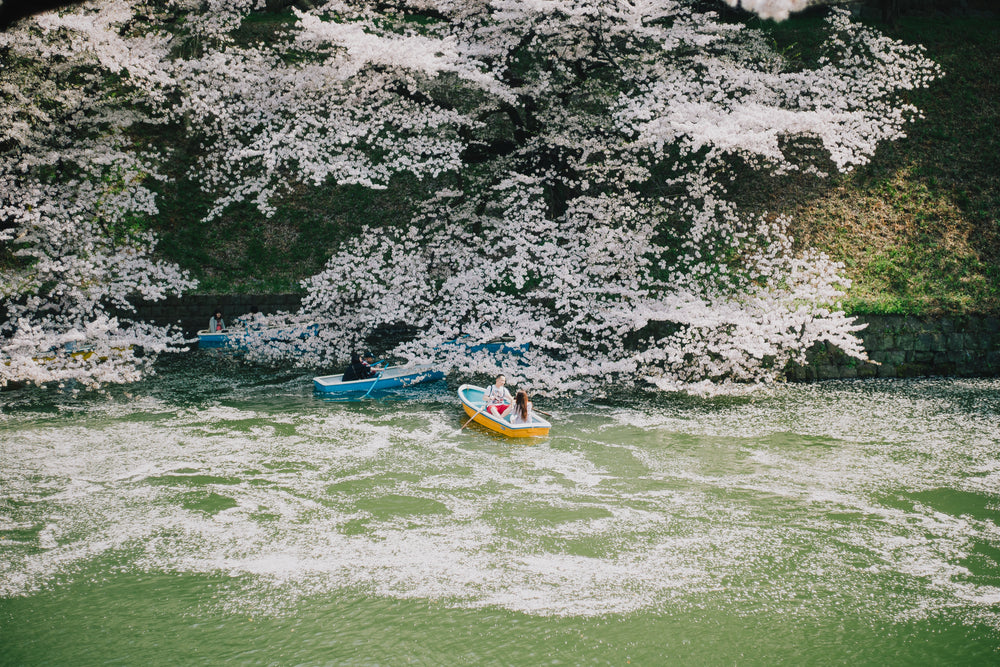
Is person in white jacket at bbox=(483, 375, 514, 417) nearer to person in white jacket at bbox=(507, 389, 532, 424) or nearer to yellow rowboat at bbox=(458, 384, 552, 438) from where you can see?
yellow rowboat at bbox=(458, 384, 552, 438)

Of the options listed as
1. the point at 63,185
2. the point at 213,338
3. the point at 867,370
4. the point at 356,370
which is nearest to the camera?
the point at 63,185

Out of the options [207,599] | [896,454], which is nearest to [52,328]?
[207,599]

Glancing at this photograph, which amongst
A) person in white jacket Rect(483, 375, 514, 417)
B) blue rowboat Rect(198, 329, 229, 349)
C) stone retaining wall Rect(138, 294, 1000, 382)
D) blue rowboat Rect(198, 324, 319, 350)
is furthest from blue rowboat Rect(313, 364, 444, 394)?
stone retaining wall Rect(138, 294, 1000, 382)

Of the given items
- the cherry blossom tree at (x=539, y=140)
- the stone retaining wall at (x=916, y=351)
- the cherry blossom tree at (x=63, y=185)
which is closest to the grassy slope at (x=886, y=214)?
the stone retaining wall at (x=916, y=351)

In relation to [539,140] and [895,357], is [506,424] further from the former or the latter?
[895,357]

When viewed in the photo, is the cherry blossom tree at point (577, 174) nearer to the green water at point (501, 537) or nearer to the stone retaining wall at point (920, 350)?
the stone retaining wall at point (920, 350)

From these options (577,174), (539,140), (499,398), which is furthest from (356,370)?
(577,174)
